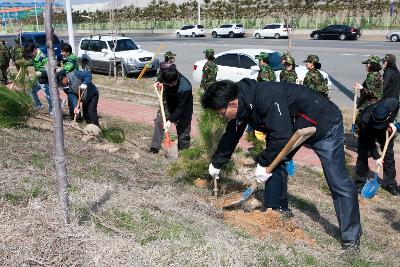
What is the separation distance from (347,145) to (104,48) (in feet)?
39.2

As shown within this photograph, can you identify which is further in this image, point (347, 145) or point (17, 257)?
point (347, 145)

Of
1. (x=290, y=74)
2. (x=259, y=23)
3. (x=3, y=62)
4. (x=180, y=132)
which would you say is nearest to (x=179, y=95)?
(x=180, y=132)

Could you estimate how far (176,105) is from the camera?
21.2ft

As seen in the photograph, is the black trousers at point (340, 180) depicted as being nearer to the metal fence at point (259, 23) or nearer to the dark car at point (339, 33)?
the metal fence at point (259, 23)

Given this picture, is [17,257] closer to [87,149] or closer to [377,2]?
[87,149]

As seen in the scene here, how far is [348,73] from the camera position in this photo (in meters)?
15.8

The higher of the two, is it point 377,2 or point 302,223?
point 377,2

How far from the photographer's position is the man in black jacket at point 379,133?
5.24 meters

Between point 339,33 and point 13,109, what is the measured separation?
29.8m

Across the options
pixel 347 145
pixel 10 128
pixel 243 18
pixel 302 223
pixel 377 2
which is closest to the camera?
pixel 302 223

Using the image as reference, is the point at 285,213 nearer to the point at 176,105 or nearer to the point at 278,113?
the point at 278,113

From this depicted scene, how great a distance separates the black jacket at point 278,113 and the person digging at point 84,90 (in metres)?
3.95

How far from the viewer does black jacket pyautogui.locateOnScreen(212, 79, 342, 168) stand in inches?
139

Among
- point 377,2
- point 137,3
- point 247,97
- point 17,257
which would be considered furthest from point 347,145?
point 137,3
